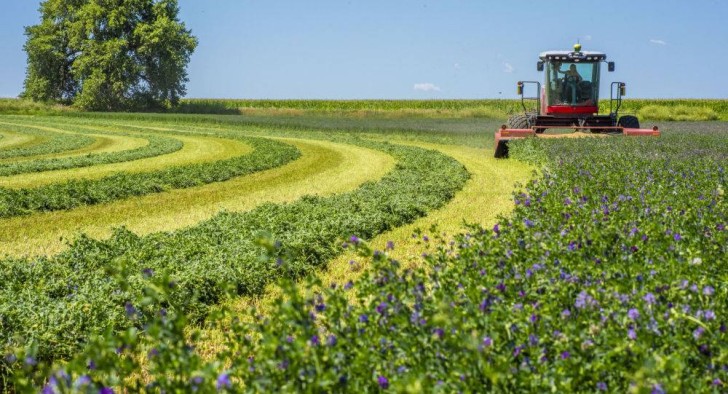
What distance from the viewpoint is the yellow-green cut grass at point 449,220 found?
7.19 m

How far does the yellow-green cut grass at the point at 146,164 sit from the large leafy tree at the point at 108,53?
129 feet

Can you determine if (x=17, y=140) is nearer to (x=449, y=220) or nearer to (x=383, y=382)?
(x=449, y=220)

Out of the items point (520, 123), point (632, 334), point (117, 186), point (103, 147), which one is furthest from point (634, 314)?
point (103, 147)

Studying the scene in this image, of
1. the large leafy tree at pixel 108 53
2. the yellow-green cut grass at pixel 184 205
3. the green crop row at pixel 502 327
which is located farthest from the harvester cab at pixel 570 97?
the large leafy tree at pixel 108 53

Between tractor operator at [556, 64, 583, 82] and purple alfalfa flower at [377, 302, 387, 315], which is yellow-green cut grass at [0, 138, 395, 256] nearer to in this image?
purple alfalfa flower at [377, 302, 387, 315]

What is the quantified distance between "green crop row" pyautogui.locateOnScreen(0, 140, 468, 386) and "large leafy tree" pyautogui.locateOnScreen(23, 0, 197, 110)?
189ft

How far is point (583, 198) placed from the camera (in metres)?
7.88

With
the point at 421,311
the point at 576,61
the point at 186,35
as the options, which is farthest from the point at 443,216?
the point at 186,35

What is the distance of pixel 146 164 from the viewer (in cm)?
2100

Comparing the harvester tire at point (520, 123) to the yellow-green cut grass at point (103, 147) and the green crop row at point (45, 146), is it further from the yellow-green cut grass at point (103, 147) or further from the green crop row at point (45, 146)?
the green crop row at point (45, 146)

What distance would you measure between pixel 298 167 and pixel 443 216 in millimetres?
9222

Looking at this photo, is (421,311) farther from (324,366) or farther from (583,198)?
(583,198)

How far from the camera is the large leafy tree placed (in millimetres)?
65500

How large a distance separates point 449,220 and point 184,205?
5398mm
